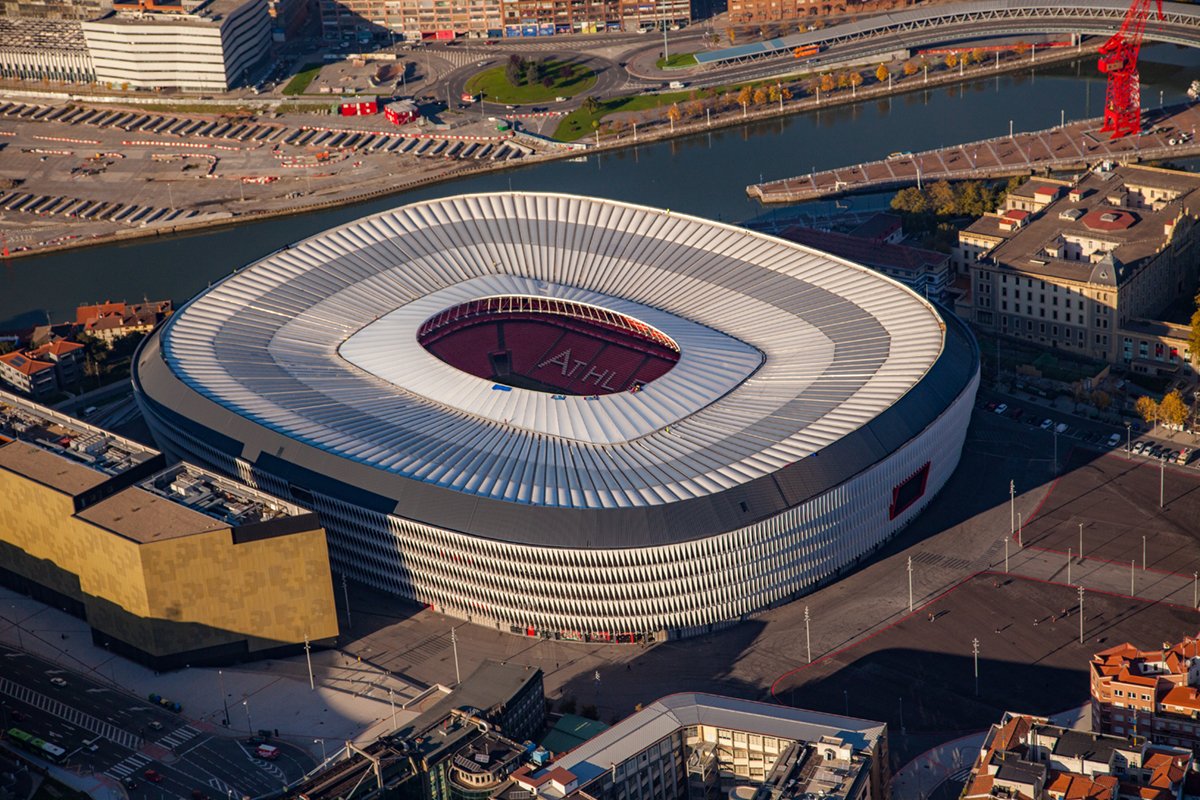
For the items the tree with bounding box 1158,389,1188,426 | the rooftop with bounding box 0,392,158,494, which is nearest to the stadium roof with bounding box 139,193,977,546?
the rooftop with bounding box 0,392,158,494

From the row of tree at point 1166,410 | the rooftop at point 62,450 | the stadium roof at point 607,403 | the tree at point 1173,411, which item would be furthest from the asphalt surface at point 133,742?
the tree at point 1173,411

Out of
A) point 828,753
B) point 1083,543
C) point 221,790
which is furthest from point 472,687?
point 1083,543

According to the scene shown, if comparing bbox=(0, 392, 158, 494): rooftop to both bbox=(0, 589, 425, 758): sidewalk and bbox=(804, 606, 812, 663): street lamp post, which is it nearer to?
bbox=(0, 589, 425, 758): sidewalk

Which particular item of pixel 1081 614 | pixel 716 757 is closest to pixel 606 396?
pixel 1081 614

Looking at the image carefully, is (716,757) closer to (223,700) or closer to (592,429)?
(592,429)

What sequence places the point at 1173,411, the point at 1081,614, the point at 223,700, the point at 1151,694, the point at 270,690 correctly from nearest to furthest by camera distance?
the point at 1151,694
the point at 223,700
the point at 270,690
the point at 1081,614
the point at 1173,411

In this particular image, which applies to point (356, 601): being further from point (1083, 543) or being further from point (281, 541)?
point (1083, 543)
